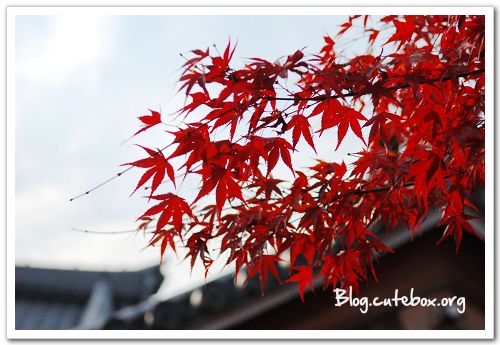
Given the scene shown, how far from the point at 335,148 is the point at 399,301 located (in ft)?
6.07

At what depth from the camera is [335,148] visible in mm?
1277

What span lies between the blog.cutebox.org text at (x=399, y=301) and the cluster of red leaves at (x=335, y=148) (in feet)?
3.96

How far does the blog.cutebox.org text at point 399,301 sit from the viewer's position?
9.09 ft

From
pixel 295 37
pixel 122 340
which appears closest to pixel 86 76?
pixel 295 37

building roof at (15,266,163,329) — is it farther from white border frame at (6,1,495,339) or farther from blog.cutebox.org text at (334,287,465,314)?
white border frame at (6,1,495,339)

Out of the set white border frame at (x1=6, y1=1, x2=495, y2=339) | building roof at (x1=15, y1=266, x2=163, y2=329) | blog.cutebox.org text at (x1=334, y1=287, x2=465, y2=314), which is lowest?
building roof at (x1=15, y1=266, x2=163, y2=329)

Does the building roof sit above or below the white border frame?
below

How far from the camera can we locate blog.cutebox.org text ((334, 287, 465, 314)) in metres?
2.77

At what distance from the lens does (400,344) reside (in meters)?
1.78

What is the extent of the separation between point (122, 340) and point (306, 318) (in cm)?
125

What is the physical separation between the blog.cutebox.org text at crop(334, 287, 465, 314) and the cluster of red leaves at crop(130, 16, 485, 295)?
3.96 ft

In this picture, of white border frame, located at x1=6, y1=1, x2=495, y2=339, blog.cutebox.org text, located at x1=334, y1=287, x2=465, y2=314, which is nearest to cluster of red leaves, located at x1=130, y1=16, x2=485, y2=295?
white border frame, located at x1=6, y1=1, x2=495, y2=339

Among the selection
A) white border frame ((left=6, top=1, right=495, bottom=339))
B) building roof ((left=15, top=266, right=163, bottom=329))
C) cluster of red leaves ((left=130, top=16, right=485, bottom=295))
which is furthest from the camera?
building roof ((left=15, top=266, right=163, bottom=329))

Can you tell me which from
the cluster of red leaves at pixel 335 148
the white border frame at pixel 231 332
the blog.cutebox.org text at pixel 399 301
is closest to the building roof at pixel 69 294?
the blog.cutebox.org text at pixel 399 301
